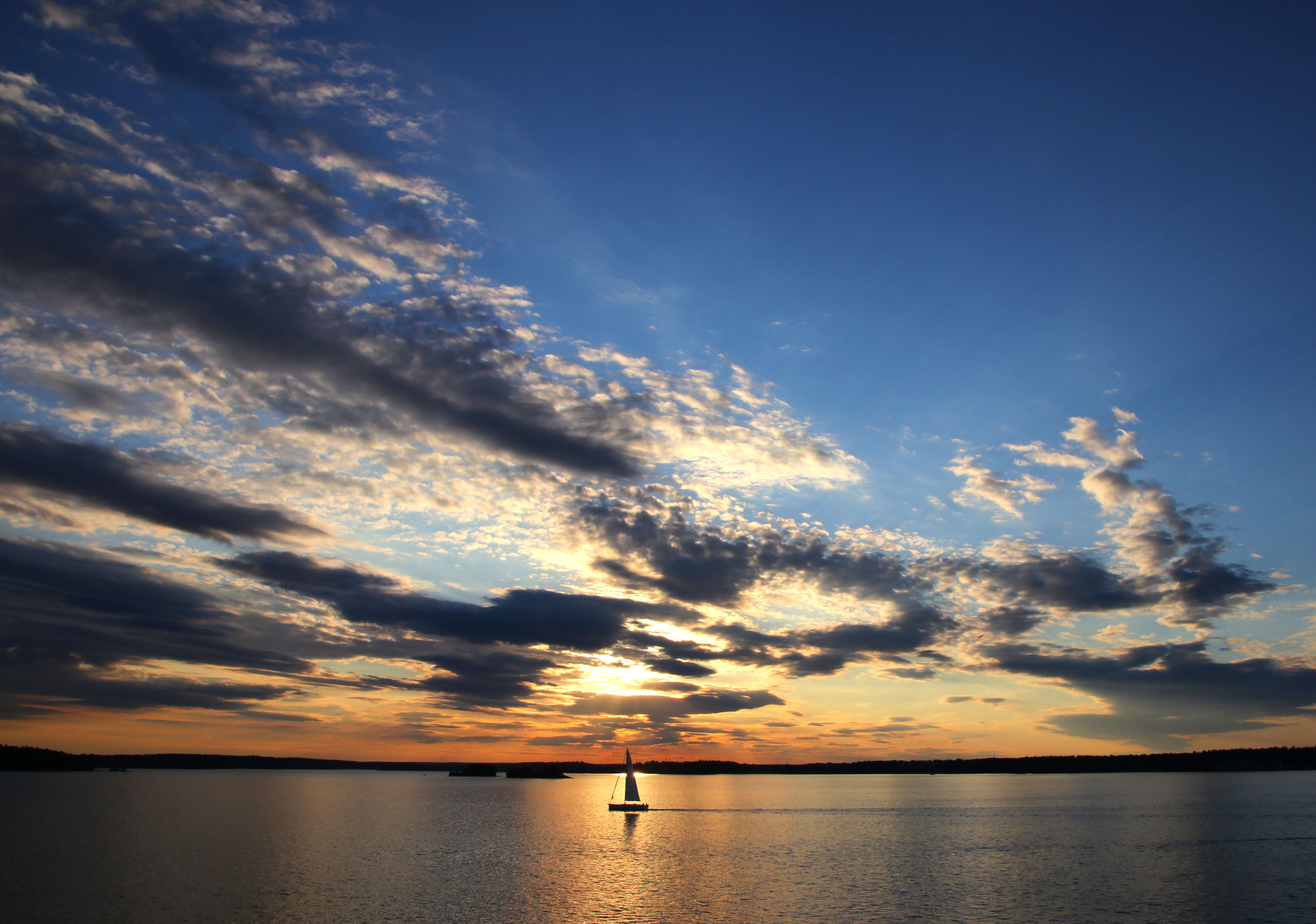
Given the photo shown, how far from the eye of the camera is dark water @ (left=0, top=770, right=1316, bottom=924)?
54781 mm

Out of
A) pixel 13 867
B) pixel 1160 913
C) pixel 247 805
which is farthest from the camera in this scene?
pixel 247 805

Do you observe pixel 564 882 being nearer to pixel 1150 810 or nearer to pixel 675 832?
pixel 675 832

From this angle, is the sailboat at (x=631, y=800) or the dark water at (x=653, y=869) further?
the sailboat at (x=631, y=800)

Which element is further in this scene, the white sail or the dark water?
the white sail

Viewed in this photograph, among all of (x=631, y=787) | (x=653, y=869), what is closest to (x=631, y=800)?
(x=631, y=787)

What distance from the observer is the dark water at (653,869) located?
180ft

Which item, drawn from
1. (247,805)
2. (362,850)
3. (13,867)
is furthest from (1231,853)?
(247,805)

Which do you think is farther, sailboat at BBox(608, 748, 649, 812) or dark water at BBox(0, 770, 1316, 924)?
sailboat at BBox(608, 748, 649, 812)

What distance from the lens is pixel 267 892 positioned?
59969mm

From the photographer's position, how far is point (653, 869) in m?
78.1

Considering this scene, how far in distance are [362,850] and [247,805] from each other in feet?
321

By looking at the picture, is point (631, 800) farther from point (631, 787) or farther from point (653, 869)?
point (653, 869)

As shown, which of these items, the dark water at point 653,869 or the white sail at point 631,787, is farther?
the white sail at point 631,787

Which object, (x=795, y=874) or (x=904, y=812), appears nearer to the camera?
(x=795, y=874)
